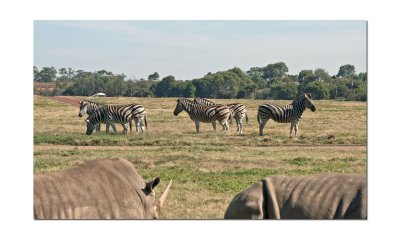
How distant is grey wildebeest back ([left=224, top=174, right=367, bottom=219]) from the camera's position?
19.9 ft

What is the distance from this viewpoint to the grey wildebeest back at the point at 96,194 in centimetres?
572

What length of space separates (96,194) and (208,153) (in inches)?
428

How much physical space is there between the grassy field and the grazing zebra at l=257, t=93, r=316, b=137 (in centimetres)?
48

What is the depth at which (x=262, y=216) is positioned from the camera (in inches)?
240

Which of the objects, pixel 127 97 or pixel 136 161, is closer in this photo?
pixel 136 161

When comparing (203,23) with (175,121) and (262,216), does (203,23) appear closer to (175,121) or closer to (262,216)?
(262,216)

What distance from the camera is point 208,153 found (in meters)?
16.8

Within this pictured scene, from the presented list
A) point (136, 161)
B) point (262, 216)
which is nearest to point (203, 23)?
point (262, 216)

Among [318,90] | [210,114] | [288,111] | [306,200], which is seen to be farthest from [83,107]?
[306,200]

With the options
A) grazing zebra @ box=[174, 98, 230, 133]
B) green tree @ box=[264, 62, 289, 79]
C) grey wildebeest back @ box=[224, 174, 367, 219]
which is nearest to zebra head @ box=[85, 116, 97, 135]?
grazing zebra @ box=[174, 98, 230, 133]

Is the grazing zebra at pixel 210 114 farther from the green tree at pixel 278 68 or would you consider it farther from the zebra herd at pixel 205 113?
the green tree at pixel 278 68

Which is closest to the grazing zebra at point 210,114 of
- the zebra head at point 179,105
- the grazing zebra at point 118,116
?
the zebra head at point 179,105

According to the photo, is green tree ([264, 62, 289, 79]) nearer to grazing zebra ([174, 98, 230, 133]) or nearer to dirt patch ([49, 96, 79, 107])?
grazing zebra ([174, 98, 230, 133])
